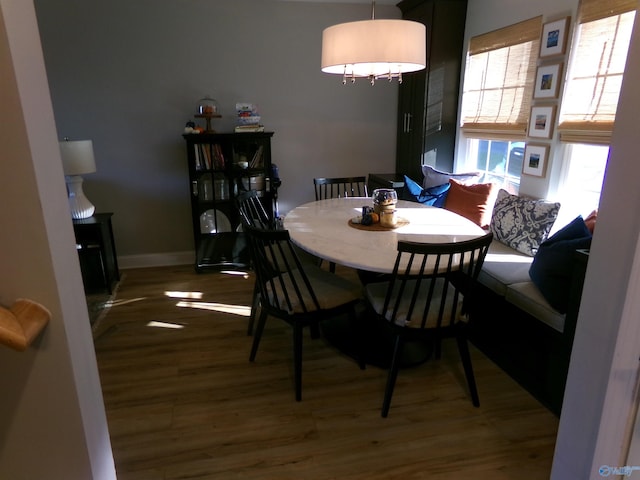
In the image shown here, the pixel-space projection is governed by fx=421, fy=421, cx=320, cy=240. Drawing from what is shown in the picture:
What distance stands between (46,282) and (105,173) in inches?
131

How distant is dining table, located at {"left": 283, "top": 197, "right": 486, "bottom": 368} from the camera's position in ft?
6.72

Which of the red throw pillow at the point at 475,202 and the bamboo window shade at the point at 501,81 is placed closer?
the bamboo window shade at the point at 501,81

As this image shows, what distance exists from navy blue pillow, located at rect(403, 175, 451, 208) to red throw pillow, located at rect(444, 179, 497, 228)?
0.13 meters

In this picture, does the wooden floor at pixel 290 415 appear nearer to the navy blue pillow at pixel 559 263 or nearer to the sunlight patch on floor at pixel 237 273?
the navy blue pillow at pixel 559 263

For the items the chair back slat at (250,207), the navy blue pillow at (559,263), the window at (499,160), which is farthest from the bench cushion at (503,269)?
the chair back slat at (250,207)

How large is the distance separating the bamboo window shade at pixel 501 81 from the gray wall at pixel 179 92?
86 centimetres

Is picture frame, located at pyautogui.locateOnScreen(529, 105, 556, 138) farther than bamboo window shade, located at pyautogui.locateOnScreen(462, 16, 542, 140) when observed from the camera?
No

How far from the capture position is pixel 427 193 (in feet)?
11.8

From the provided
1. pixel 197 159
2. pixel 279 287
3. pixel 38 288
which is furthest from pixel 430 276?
pixel 197 159

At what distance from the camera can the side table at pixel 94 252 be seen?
3281 mm

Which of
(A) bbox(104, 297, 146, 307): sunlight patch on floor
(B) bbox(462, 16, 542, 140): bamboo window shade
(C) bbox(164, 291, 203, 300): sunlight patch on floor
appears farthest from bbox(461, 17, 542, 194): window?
(A) bbox(104, 297, 146, 307): sunlight patch on floor

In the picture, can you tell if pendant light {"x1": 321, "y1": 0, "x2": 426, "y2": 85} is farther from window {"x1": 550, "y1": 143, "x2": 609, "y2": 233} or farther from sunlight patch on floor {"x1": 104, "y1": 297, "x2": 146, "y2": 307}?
sunlight patch on floor {"x1": 104, "y1": 297, "x2": 146, "y2": 307}

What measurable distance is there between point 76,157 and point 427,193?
9.02 ft

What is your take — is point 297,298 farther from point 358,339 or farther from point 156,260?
point 156,260
